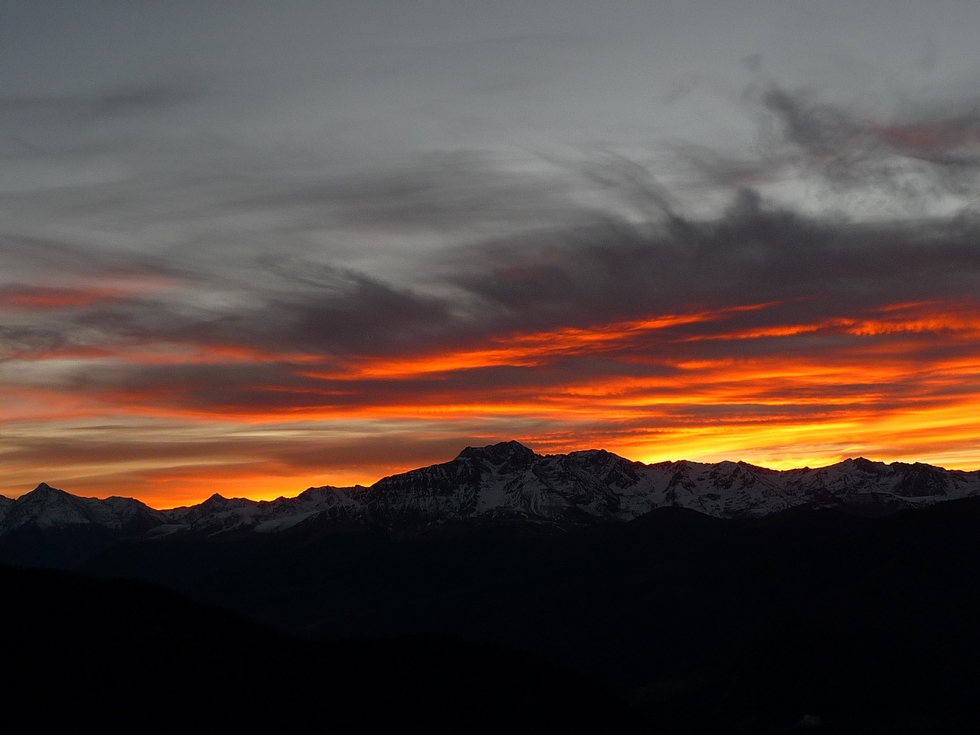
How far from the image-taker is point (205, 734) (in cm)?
19962

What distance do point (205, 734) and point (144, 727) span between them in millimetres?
10433

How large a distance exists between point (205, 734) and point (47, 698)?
26535mm

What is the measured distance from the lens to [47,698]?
19512 cm

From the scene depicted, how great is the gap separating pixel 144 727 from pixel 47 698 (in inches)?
661

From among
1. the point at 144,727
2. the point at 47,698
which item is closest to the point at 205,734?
the point at 144,727

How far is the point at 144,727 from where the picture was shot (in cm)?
19500

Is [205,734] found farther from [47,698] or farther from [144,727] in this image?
[47,698]
